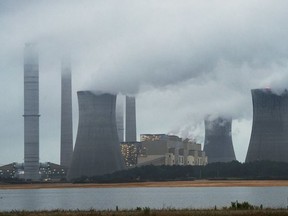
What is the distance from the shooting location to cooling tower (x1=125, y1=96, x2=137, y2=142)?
163m

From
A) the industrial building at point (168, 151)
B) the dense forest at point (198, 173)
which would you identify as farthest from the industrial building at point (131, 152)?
the dense forest at point (198, 173)

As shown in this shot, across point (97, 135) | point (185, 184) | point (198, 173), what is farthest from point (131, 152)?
point (97, 135)

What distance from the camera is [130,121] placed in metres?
166

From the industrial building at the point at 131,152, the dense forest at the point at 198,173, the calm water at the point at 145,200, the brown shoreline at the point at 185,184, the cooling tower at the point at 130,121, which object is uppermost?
the cooling tower at the point at 130,121

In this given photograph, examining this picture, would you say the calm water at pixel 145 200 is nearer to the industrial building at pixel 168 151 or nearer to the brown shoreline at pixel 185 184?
the brown shoreline at pixel 185 184

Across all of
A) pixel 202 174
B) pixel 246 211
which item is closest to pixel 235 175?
pixel 202 174

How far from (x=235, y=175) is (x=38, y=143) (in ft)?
122

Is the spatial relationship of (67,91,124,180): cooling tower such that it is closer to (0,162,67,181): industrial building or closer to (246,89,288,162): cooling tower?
(246,89,288,162): cooling tower

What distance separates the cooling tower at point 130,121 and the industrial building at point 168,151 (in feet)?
34.6

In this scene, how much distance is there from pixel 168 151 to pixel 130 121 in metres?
28.4

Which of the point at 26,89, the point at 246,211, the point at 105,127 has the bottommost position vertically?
the point at 246,211

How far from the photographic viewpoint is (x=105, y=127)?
96.8 m

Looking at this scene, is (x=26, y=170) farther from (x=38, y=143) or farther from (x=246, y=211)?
(x=246, y=211)

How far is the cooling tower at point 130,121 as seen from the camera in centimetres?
16325
